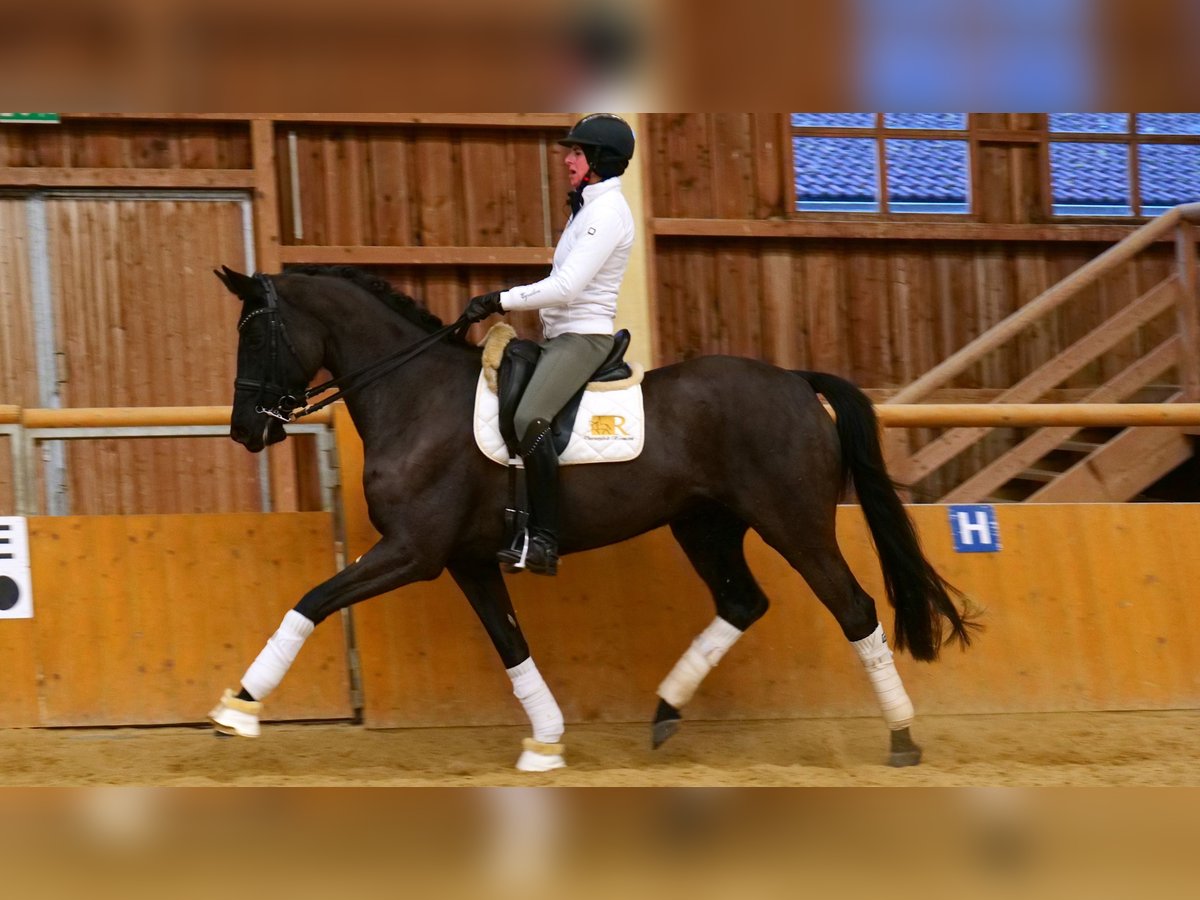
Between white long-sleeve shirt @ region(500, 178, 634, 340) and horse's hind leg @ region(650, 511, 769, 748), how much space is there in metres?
1.08

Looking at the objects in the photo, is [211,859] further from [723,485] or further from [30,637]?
[30,637]

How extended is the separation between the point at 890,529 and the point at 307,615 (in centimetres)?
259

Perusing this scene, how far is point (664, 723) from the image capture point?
5574 mm

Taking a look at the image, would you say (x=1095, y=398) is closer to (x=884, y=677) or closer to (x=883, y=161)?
(x=883, y=161)

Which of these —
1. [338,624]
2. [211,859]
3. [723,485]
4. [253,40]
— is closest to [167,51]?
[253,40]

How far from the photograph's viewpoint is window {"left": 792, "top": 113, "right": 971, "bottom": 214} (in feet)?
34.5

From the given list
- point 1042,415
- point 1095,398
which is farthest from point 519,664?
point 1095,398

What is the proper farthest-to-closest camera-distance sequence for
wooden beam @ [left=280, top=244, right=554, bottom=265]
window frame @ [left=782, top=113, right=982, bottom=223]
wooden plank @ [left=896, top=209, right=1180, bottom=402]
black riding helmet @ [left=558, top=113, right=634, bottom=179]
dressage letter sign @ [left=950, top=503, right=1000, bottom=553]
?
window frame @ [left=782, top=113, right=982, bottom=223] < wooden beam @ [left=280, top=244, right=554, bottom=265] < wooden plank @ [left=896, top=209, right=1180, bottom=402] < dressage letter sign @ [left=950, top=503, right=1000, bottom=553] < black riding helmet @ [left=558, top=113, right=634, bottom=179]

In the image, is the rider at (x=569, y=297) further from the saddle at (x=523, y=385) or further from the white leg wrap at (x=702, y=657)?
the white leg wrap at (x=702, y=657)

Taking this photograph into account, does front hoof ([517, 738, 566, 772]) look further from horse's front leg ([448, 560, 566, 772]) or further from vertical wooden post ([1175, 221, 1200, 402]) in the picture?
vertical wooden post ([1175, 221, 1200, 402])

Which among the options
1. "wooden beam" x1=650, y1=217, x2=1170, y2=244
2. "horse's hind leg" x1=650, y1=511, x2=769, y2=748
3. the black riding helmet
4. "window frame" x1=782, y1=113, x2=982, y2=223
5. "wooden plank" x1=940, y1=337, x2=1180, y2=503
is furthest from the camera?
"window frame" x1=782, y1=113, x2=982, y2=223

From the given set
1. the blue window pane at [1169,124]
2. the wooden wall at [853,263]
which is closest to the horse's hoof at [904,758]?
the wooden wall at [853,263]

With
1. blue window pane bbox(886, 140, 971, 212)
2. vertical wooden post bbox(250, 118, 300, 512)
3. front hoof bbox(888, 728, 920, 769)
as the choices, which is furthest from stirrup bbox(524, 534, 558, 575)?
blue window pane bbox(886, 140, 971, 212)

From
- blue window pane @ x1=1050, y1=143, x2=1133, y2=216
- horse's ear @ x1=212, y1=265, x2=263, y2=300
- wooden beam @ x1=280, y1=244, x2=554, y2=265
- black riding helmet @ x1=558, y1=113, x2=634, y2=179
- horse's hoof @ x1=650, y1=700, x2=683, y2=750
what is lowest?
horse's hoof @ x1=650, y1=700, x2=683, y2=750
